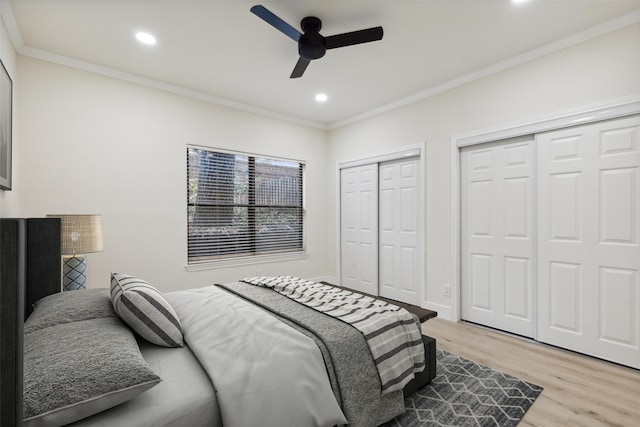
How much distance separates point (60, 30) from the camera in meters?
2.50

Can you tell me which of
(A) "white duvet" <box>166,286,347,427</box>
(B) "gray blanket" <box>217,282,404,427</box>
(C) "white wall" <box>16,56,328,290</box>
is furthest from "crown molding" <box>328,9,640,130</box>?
(A) "white duvet" <box>166,286,347,427</box>

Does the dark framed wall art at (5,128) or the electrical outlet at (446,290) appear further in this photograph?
the electrical outlet at (446,290)

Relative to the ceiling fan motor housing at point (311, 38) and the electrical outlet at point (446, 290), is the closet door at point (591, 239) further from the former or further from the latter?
the ceiling fan motor housing at point (311, 38)

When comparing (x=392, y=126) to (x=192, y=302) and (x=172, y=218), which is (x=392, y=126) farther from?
(x=192, y=302)

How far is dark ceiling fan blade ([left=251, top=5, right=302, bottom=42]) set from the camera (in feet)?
6.51

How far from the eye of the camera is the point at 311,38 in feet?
7.68

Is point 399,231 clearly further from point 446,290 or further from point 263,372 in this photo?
point 263,372

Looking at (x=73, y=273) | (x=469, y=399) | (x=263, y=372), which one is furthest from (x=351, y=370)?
(x=73, y=273)

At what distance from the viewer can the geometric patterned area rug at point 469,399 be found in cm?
175

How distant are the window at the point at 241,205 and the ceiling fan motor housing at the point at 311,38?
205 cm

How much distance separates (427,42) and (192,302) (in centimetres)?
282

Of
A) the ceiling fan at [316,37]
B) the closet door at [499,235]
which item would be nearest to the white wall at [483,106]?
the closet door at [499,235]

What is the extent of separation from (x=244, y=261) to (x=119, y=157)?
1.90 metres

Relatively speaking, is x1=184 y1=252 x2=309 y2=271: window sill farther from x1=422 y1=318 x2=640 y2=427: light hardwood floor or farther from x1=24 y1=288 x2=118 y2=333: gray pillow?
x1=422 y1=318 x2=640 y2=427: light hardwood floor
